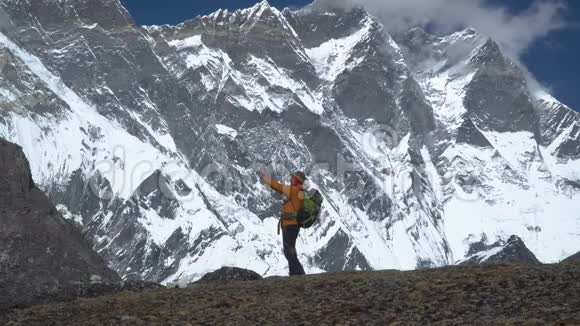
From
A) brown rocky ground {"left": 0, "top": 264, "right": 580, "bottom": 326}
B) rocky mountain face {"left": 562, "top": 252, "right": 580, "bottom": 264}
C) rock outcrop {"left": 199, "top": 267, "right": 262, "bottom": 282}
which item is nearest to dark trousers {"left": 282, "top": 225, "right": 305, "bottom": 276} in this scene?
rock outcrop {"left": 199, "top": 267, "right": 262, "bottom": 282}

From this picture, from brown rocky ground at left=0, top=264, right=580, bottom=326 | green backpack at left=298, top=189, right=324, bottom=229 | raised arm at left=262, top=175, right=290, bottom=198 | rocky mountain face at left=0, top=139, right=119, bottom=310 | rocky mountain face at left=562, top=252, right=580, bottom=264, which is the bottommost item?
brown rocky ground at left=0, top=264, right=580, bottom=326

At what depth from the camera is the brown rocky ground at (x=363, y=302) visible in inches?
716

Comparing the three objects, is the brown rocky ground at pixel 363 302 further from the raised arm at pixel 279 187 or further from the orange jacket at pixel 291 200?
the raised arm at pixel 279 187

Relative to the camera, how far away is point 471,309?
18.5 m

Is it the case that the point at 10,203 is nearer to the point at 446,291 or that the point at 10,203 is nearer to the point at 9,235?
the point at 9,235

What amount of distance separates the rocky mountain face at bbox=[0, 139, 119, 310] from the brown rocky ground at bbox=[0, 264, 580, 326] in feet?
9.92

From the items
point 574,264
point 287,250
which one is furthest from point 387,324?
point 287,250

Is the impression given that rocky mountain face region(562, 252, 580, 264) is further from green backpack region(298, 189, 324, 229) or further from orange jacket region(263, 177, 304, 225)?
orange jacket region(263, 177, 304, 225)

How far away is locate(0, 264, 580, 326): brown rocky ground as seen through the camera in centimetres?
1819

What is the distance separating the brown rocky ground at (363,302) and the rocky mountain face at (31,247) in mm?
3024

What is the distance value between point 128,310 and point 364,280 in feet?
15.1

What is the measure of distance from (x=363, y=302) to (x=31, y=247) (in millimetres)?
17549

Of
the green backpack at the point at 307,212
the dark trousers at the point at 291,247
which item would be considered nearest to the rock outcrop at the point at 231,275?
the dark trousers at the point at 291,247

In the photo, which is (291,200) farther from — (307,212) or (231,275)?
(231,275)
